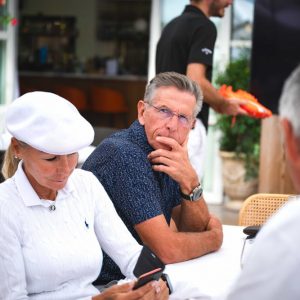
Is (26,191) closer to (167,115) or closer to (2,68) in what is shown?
(167,115)

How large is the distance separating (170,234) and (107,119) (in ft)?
30.3

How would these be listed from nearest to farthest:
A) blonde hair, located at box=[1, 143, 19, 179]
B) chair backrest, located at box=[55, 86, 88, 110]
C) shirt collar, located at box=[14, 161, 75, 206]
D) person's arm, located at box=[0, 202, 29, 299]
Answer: person's arm, located at box=[0, 202, 29, 299], shirt collar, located at box=[14, 161, 75, 206], blonde hair, located at box=[1, 143, 19, 179], chair backrest, located at box=[55, 86, 88, 110]

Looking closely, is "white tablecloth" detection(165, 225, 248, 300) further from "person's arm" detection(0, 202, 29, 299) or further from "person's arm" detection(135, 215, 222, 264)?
"person's arm" detection(0, 202, 29, 299)

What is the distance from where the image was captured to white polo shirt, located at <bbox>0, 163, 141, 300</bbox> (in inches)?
82.3

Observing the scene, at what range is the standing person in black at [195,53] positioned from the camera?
4469 mm

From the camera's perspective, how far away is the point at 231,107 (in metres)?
4.58

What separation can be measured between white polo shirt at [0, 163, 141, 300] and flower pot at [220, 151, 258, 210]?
479 cm

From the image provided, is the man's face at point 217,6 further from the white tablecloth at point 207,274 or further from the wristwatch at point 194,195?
the white tablecloth at point 207,274

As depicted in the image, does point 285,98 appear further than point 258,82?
No

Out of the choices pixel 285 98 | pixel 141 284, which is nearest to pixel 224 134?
pixel 141 284

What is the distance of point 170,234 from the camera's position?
102 inches

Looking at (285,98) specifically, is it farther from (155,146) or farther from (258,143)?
(258,143)

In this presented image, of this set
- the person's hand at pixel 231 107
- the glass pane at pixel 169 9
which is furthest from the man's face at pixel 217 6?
the glass pane at pixel 169 9

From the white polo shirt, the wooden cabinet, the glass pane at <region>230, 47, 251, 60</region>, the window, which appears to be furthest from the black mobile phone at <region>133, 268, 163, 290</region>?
the wooden cabinet
